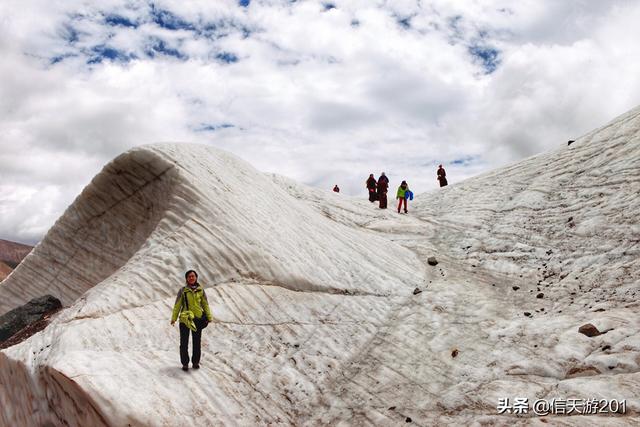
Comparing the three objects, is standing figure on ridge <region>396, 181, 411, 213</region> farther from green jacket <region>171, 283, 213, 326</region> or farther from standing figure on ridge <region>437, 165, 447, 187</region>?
green jacket <region>171, 283, 213, 326</region>

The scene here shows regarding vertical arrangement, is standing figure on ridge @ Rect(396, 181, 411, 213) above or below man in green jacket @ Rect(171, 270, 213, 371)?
above

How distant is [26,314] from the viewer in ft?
55.5

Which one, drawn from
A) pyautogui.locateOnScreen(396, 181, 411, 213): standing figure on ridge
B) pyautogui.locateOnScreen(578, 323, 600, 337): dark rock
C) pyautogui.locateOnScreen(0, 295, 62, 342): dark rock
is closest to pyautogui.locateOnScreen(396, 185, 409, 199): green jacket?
pyautogui.locateOnScreen(396, 181, 411, 213): standing figure on ridge

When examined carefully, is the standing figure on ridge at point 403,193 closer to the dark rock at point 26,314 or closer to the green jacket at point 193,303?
the dark rock at point 26,314

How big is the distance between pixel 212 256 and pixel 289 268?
2390 mm

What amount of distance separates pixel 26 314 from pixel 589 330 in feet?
57.5

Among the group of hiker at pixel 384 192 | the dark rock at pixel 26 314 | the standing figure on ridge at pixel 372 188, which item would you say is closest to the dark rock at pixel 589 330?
the group of hiker at pixel 384 192

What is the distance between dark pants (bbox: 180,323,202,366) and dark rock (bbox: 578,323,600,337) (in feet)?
30.8

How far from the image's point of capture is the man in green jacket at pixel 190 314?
32.8 feet

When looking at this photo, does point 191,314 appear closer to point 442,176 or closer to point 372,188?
point 372,188

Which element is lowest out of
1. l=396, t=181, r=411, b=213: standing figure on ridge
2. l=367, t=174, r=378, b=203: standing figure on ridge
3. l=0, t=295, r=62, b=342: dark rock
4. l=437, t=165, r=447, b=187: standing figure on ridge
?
l=0, t=295, r=62, b=342: dark rock

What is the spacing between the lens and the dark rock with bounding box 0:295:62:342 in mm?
16531

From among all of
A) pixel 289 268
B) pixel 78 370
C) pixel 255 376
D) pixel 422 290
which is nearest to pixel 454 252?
pixel 422 290

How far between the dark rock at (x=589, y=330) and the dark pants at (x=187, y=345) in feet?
30.8
